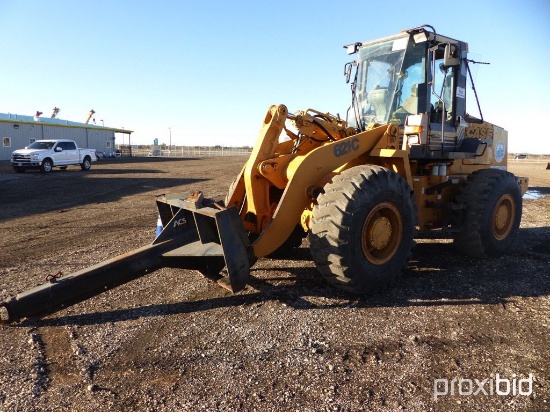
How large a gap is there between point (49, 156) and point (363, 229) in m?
23.3

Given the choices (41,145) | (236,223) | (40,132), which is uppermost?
(40,132)

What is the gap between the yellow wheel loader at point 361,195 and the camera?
4.01 m

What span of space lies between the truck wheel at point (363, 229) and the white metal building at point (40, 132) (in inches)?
1432

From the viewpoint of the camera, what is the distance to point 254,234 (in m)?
4.83

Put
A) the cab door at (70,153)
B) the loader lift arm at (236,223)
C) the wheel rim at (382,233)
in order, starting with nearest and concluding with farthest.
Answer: the loader lift arm at (236,223)
the wheel rim at (382,233)
the cab door at (70,153)

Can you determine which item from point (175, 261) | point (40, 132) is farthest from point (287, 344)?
point (40, 132)

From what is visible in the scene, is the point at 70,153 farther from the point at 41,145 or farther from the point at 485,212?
the point at 485,212

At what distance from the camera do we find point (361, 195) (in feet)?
13.6

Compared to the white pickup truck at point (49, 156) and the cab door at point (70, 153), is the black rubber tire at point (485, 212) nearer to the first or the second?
the white pickup truck at point (49, 156)

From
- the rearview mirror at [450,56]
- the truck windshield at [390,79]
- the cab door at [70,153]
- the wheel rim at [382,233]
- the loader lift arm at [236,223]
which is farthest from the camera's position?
the cab door at [70,153]

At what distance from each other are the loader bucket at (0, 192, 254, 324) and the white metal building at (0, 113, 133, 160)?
35381 mm
